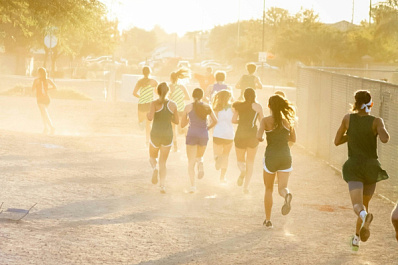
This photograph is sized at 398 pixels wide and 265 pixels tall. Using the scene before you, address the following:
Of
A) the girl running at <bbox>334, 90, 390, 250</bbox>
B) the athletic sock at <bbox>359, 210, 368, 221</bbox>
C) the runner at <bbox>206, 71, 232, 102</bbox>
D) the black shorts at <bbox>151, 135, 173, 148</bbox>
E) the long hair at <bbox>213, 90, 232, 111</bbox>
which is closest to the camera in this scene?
the athletic sock at <bbox>359, 210, 368, 221</bbox>

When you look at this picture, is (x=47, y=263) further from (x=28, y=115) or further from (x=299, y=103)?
(x=28, y=115)

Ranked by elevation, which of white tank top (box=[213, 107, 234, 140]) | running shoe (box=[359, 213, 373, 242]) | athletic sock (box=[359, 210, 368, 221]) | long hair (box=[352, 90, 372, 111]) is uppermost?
long hair (box=[352, 90, 372, 111])

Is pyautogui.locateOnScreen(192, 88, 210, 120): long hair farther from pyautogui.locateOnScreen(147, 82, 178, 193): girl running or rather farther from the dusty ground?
the dusty ground

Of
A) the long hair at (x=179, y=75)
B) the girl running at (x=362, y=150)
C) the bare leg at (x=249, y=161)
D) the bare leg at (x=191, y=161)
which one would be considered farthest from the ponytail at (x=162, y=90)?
the long hair at (x=179, y=75)

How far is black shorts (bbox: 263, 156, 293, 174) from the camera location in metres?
10.5

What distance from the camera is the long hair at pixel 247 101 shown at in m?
12.7

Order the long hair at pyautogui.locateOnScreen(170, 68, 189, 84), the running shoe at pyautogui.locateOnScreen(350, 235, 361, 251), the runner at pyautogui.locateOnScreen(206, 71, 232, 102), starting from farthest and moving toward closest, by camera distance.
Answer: the runner at pyautogui.locateOnScreen(206, 71, 232, 102) → the long hair at pyautogui.locateOnScreen(170, 68, 189, 84) → the running shoe at pyautogui.locateOnScreen(350, 235, 361, 251)

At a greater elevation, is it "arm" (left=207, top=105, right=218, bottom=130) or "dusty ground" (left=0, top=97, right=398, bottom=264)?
"arm" (left=207, top=105, right=218, bottom=130)

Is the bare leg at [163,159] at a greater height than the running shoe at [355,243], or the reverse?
the bare leg at [163,159]

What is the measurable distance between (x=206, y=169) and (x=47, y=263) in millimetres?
8250

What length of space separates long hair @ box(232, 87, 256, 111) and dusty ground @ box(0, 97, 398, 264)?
1368mm

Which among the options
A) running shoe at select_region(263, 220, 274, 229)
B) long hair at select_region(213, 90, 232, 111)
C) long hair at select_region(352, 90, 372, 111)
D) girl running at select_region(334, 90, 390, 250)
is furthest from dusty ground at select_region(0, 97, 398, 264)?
long hair at select_region(352, 90, 372, 111)

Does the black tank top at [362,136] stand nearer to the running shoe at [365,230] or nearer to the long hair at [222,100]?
the running shoe at [365,230]

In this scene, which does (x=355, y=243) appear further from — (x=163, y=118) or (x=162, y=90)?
(x=162, y=90)
